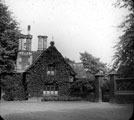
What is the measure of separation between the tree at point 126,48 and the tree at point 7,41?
624 cm

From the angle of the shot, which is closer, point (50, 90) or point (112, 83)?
point (112, 83)

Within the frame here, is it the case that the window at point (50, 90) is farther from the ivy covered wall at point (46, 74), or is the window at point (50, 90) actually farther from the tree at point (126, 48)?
the tree at point (126, 48)

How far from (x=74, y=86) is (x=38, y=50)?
4485mm

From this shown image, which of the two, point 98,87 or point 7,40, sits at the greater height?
point 7,40

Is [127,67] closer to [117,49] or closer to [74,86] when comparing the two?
[117,49]

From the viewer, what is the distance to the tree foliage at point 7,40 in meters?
11.2

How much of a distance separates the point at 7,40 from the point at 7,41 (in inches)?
4.5

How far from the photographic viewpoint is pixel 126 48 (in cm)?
652

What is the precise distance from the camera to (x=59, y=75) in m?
18.1

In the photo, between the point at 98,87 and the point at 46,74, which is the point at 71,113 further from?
the point at 46,74

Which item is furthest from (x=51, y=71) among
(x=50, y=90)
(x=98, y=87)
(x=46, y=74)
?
(x=98, y=87)

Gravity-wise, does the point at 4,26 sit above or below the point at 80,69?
above

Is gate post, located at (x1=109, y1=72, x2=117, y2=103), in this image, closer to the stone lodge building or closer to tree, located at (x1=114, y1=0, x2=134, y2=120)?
tree, located at (x1=114, y1=0, x2=134, y2=120)

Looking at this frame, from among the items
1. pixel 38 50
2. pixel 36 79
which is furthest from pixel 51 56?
pixel 36 79
